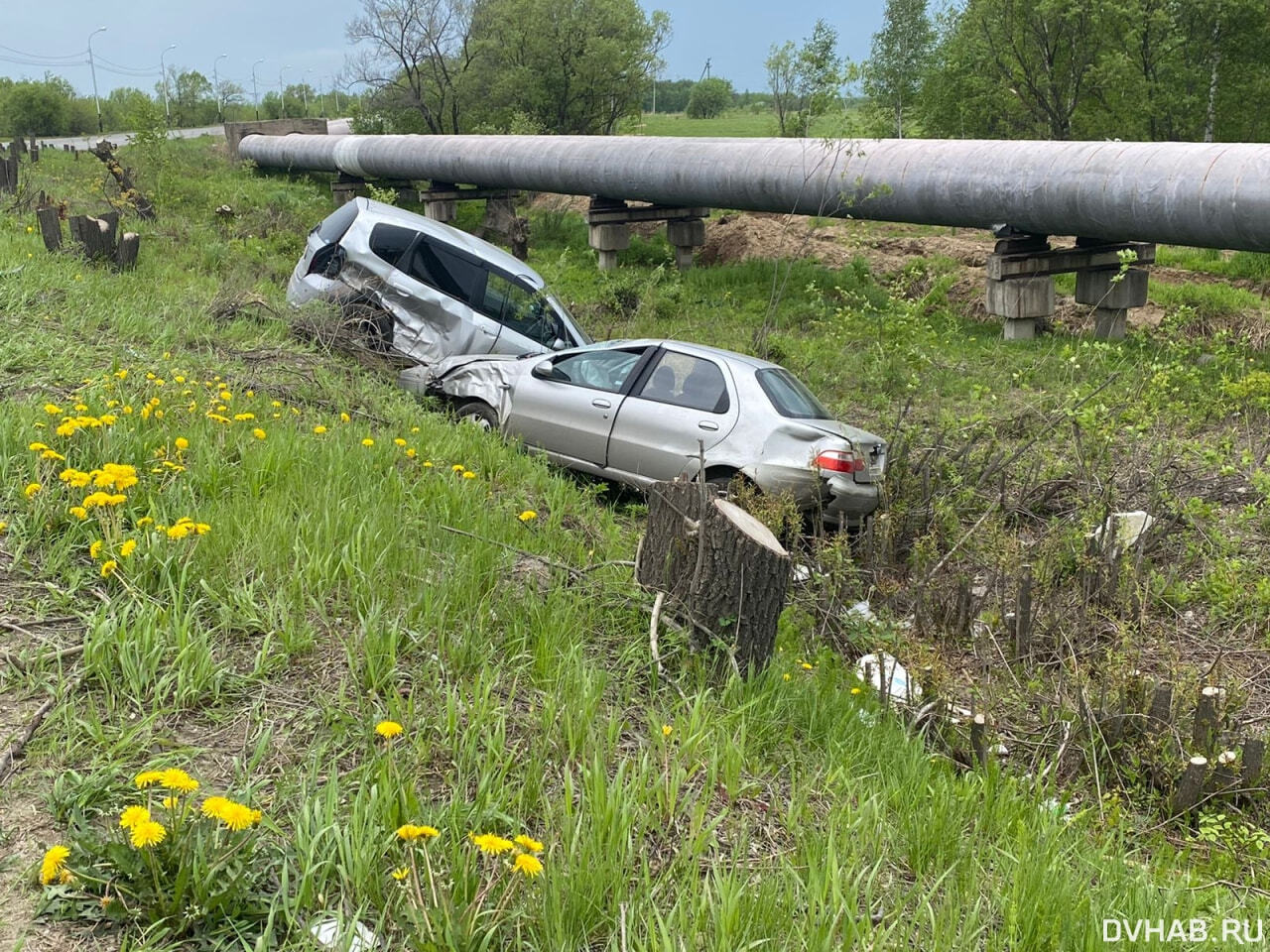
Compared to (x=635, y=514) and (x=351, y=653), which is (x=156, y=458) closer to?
(x=351, y=653)

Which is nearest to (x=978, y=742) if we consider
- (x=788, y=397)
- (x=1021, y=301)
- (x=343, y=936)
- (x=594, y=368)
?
(x=343, y=936)

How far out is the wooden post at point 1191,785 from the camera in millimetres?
4504

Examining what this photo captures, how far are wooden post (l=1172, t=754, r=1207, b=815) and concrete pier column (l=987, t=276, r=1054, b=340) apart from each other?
10070 millimetres

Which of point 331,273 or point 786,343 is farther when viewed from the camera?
point 786,343

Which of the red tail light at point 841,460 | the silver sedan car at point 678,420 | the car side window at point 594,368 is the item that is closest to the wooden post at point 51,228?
the silver sedan car at point 678,420

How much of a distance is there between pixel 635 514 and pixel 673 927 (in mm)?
5895

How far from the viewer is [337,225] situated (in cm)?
1172

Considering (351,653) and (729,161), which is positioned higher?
(729,161)

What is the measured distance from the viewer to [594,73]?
30.5 m

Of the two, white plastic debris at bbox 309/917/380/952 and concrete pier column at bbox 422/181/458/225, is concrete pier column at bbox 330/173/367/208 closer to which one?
concrete pier column at bbox 422/181/458/225

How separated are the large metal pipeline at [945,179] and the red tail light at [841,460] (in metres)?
4.52

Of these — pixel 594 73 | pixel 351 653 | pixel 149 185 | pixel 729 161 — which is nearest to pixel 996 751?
pixel 351 653

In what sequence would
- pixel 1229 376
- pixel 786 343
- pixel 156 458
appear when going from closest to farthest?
pixel 156 458, pixel 1229 376, pixel 786 343

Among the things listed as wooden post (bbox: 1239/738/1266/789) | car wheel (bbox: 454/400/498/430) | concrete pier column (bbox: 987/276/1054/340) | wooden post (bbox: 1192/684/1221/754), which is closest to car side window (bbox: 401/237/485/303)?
car wheel (bbox: 454/400/498/430)
